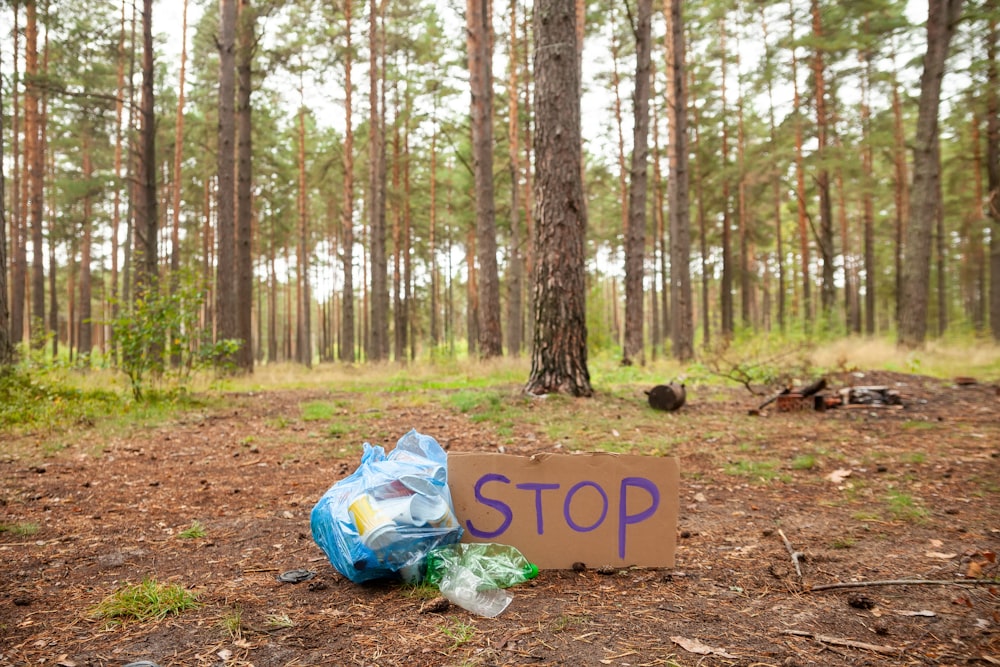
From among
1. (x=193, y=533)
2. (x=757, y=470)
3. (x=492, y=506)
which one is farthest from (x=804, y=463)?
(x=193, y=533)

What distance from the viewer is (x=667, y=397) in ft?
21.1

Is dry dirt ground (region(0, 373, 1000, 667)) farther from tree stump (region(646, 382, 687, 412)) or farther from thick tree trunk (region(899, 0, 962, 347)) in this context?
thick tree trunk (region(899, 0, 962, 347))

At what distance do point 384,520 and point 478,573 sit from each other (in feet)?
1.45

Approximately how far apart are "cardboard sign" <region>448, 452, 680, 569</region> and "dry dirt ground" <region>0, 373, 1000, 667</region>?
11 cm

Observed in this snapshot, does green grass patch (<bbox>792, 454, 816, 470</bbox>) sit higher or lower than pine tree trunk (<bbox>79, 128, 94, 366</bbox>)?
lower

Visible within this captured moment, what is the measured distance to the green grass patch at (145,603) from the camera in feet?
6.70

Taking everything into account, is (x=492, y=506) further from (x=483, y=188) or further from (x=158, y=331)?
(x=483, y=188)

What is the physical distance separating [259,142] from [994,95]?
19.5 meters

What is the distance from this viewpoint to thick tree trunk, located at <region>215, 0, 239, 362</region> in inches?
453

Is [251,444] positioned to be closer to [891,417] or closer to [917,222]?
[891,417]

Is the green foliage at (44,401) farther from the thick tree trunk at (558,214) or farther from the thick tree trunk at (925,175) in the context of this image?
the thick tree trunk at (925,175)

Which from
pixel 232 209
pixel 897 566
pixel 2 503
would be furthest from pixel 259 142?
pixel 897 566

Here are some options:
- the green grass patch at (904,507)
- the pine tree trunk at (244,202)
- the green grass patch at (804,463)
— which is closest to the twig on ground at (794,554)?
the green grass patch at (904,507)

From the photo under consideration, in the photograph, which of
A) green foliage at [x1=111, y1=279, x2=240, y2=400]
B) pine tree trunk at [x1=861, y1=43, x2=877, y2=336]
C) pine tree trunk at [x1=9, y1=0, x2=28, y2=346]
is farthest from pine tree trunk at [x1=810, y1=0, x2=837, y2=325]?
pine tree trunk at [x1=9, y1=0, x2=28, y2=346]
